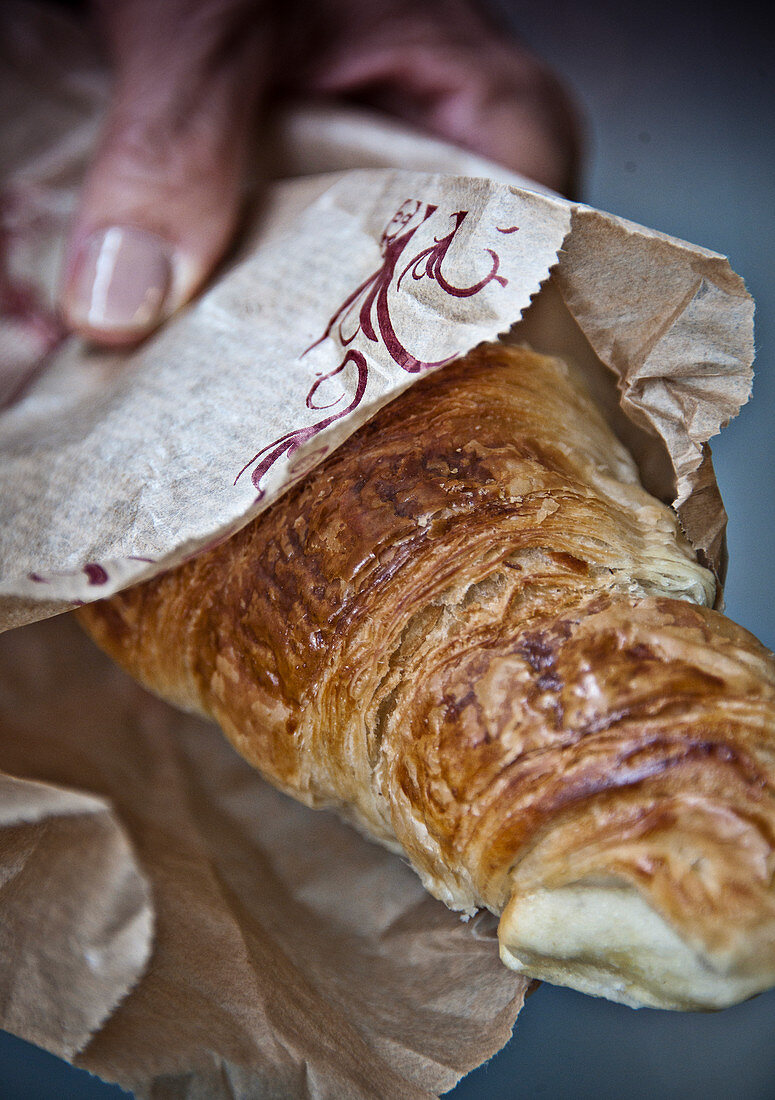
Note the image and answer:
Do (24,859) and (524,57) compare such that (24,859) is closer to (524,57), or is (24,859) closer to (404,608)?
(404,608)

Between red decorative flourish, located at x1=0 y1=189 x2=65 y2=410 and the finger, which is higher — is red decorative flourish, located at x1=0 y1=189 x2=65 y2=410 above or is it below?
below

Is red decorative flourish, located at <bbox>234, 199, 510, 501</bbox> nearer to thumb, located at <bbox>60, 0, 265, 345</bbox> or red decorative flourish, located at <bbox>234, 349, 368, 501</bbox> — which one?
red decorative flourish, located at <bbox>234, 349, 368, 501</bbox>

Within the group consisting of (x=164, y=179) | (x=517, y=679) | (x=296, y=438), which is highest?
(x=164, y=179)

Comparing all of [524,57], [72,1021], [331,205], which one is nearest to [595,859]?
[72,1021]

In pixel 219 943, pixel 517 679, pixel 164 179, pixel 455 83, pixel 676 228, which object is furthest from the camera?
pixel 455 83

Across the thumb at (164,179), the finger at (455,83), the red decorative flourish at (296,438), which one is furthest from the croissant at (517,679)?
the finger at (455,83)

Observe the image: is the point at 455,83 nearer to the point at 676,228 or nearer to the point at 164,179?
the point at 676,228

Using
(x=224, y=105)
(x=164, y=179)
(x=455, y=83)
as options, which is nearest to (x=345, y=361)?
(x=164, y=179)

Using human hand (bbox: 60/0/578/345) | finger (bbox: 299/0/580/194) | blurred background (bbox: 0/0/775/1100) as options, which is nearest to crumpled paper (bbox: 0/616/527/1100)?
blurred background (bbox: 0/0/775/1100)
